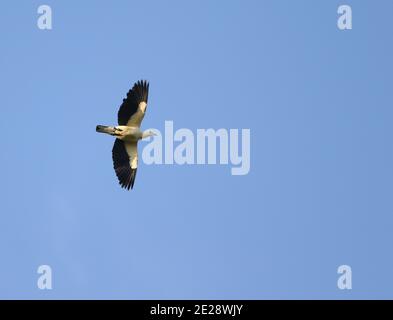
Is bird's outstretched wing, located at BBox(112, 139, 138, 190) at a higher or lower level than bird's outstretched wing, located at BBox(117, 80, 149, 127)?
lower

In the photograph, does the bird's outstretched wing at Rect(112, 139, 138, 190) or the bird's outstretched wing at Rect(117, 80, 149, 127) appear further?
the bird's outstretched wing at Rect(112, 139, 138, 190)

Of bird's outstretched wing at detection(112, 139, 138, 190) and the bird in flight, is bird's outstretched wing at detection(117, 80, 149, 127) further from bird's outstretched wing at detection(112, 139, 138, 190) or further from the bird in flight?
bird's outstretched wing at detection(112, 139, 138, 190)

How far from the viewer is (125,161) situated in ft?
101

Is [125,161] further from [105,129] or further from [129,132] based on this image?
[105,129]

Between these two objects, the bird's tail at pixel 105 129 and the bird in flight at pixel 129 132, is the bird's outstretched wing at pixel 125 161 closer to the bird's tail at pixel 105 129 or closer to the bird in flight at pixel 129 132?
the bird in flight at pixel 129 132

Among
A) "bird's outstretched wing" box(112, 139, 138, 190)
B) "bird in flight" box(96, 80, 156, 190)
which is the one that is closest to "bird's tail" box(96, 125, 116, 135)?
"bird in flight" box(96, 80, 156, 190)

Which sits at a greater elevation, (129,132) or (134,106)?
(134,106)

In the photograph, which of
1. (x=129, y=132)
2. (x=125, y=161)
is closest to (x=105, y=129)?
(x=129, y=132)

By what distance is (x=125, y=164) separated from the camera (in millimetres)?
30734

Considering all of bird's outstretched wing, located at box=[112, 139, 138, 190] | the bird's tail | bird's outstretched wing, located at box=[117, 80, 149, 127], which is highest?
bird's outstretched wing, located at box=[117, 80, 149, 127]

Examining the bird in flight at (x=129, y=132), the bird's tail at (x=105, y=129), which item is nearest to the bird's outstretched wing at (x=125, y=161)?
the bird in flight at (x=129, y=132)

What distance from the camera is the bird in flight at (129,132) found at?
3002cm

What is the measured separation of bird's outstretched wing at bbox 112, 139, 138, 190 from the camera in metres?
30.6

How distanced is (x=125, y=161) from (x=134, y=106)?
5.90ft
